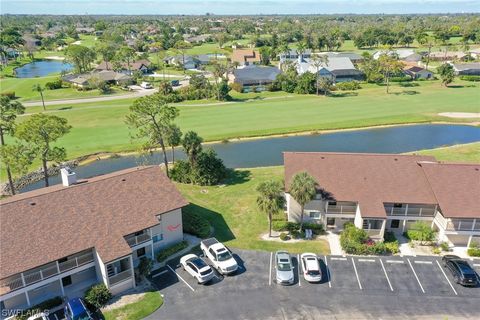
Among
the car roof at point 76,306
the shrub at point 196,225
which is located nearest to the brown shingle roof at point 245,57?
the shrub at point 196,225

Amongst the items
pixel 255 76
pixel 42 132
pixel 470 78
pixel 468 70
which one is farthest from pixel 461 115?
pixel 42 132

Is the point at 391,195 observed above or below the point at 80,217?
below

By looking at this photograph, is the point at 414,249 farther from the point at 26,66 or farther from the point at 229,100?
the point at 26,66

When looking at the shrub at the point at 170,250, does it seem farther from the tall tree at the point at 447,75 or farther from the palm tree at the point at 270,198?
the tall tree at the point at 447,75

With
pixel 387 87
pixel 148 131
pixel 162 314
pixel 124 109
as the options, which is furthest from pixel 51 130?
pixel 387 87

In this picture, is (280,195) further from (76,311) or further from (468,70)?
(468,70)

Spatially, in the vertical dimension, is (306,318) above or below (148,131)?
below
